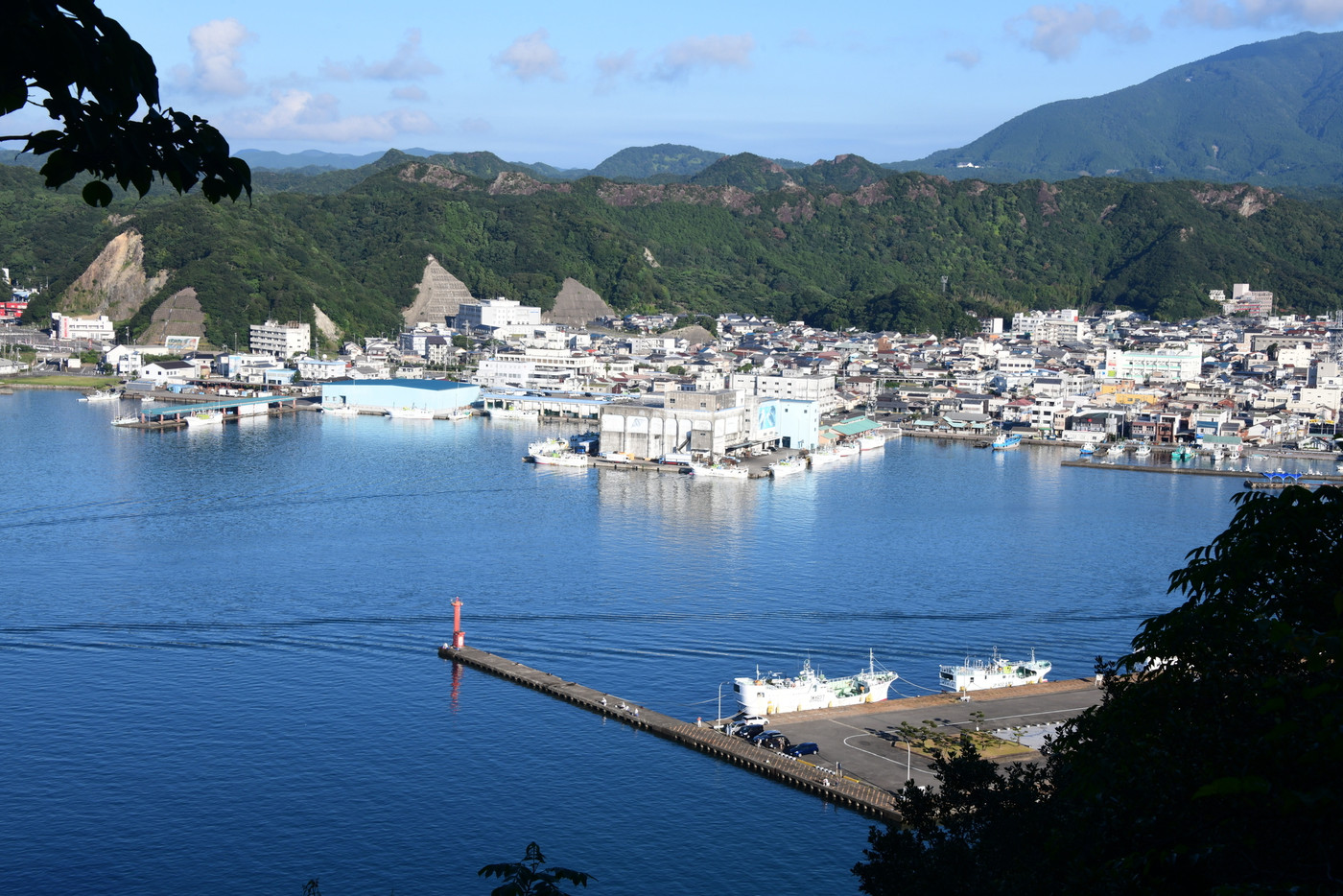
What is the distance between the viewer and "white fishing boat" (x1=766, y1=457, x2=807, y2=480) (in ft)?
51.8

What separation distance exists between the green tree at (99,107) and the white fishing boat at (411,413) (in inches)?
753

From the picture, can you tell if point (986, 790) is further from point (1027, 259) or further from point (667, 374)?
point (1027, 259)

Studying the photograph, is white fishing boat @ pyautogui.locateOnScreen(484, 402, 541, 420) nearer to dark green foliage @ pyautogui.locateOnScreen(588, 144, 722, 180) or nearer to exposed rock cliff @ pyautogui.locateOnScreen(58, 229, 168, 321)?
exposed rock cliff @ pyautogui.locateOnScreen(58, 229, 168, 321)

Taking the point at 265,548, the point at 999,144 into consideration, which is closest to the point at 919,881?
the point at 265,548

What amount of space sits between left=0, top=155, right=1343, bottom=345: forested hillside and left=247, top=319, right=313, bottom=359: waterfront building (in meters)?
0.64

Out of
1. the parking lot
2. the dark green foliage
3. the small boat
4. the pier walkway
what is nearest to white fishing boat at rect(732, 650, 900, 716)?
the parking lot

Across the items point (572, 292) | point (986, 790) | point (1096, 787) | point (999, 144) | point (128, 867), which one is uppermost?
point (999, 144)

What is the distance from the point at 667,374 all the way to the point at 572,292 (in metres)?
12.2

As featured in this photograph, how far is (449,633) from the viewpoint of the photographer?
8.28 metres

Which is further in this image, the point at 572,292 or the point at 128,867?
the point at 572,292

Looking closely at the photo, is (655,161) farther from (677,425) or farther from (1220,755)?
(1220,755)

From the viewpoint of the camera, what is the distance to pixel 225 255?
1121 inches

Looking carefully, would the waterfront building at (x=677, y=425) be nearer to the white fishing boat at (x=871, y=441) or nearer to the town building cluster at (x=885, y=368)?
the town building cluster at (x=885, y=368)

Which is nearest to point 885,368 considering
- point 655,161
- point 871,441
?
point 871,441
